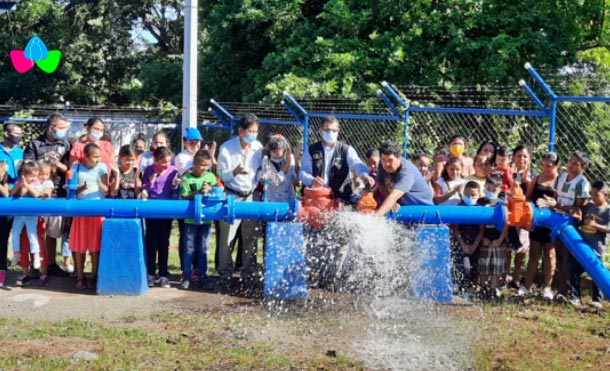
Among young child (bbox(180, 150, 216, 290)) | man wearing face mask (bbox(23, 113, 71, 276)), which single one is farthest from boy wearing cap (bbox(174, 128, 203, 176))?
man wearing face mask (bbox(23, 113, 71, 276))

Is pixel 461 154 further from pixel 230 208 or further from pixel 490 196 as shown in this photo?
pixel 230 208

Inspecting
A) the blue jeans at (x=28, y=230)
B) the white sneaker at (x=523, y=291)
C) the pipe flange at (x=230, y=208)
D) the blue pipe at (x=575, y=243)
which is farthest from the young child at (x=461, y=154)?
the blue jeans at (x=28, y=230)

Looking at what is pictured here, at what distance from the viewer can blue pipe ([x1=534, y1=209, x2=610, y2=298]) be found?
685 centimetres

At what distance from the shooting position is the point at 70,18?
84.3ft

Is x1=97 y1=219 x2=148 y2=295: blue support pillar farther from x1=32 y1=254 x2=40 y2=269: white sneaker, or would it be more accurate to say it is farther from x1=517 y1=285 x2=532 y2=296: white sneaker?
x1=517 y1=285 x2=532 y2=296: white sneaker

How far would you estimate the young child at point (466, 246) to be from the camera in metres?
7.79

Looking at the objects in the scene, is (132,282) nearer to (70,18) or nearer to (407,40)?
(407,40)

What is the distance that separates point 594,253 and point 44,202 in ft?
16.9

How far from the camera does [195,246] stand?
7.99 meters

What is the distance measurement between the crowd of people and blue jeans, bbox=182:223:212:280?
0.03 ft

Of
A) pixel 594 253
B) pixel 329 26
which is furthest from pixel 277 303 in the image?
pixel 329 26

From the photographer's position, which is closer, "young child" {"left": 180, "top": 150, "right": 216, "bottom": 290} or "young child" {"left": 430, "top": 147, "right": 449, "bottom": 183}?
"young child" {"left": 180, "top": 150, "right": 216, "bottom": 290}

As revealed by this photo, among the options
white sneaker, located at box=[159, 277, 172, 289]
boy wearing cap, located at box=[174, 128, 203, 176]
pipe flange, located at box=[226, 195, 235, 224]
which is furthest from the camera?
boy wearing cap, located at box=[174, 128, 203, 176]

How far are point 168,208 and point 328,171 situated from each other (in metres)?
1.62
